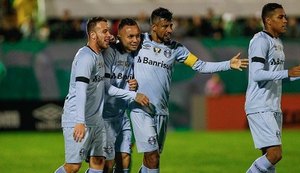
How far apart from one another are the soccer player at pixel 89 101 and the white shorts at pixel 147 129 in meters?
0.57

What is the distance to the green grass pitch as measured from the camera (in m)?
16.3

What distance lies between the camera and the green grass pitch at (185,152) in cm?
1628

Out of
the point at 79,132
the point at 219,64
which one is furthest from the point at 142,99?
the point at 219,64

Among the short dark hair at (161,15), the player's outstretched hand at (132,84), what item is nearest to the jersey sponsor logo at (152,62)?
the player's outstretched hand at (132,84)

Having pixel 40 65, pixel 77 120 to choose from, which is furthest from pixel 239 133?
pixel 77 120

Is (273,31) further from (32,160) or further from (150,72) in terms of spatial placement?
(32,160)

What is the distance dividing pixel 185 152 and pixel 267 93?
26.1 feet

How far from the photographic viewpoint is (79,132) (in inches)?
426

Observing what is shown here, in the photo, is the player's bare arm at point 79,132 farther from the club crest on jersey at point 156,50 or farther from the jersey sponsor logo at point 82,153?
the club crest on jersey at point 156,50

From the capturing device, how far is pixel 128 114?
12.7 m

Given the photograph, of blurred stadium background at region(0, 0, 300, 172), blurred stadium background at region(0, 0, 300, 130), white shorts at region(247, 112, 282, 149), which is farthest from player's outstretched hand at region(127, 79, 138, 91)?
blurred stadium background at region(0, 0, 300, 130)

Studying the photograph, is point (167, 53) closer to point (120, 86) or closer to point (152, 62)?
point (152, 62)

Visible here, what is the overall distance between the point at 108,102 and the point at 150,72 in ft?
2.35

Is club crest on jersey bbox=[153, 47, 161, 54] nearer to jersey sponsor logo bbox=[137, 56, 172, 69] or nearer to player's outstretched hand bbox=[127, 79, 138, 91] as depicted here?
jersey sponsor logo bbox=[137, 56, 172, 69]
